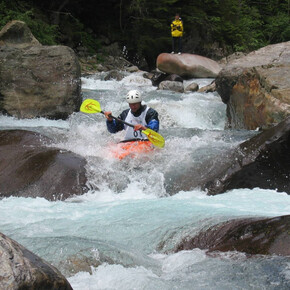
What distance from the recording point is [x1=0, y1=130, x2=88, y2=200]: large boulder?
557 centimetres

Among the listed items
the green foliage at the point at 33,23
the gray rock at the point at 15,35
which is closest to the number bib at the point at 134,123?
the gray rock at the point at 15,35

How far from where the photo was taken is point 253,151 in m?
5.65

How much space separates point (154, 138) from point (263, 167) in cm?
158

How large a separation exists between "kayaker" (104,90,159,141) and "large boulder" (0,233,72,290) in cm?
449

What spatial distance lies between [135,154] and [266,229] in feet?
10.3

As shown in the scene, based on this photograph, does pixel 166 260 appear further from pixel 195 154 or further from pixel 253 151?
pixel 195 154

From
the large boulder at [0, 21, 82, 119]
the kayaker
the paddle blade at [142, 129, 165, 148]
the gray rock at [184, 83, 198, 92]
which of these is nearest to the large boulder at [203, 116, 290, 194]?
the paddle blade at [142, 129, 165, 148]

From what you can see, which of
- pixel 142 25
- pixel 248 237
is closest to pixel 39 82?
pixel 248 237

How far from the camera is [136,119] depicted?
694 centimetres

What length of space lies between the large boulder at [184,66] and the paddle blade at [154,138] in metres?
8.96

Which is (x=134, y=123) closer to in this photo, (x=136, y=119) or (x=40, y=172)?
(x=136, y=119)

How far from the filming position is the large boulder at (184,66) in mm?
15281

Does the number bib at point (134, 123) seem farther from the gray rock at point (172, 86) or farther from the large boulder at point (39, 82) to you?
the gray rock at point (172, 86)

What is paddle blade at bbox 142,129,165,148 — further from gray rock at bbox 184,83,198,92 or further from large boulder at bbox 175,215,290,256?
gray rock at bbox 184,83,198,92
